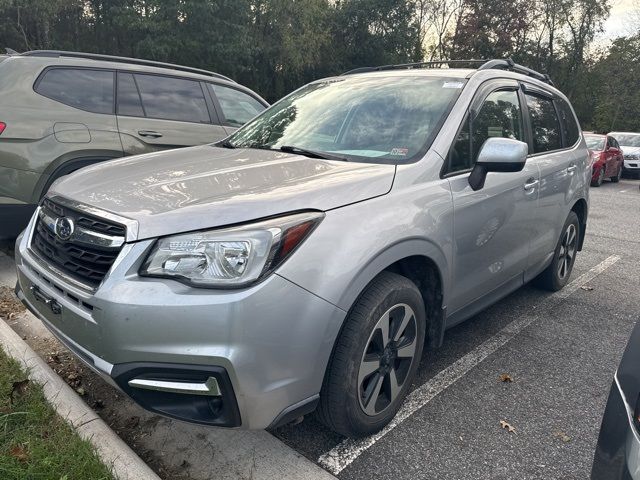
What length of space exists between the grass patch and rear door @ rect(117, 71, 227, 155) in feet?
9.44

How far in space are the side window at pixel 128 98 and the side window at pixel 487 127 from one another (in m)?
3.42

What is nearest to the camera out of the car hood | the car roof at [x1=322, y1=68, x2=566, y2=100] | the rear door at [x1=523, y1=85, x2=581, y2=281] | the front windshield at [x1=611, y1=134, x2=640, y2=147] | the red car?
the car hood

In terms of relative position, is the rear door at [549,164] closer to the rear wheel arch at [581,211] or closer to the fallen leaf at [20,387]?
the rear wheel arch at [581,211]

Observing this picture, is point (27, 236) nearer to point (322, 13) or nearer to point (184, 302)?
point (184, 302)

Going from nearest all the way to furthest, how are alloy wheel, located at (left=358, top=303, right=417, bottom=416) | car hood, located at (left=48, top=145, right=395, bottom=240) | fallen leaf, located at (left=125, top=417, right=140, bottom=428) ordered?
car hood, located at (left=48, top=145, right=395, bottom=240)
alloy wheel, located at (left=358, top=303, right=417, bottom=416)
fallen leaf, located at (left=125, top=417, right=140, bottom=428)

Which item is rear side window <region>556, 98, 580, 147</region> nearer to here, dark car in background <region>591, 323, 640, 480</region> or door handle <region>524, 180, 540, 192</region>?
door handle <region>524, 180, 540, 192</region>

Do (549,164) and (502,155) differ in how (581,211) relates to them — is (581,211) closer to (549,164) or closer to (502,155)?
(549,164)

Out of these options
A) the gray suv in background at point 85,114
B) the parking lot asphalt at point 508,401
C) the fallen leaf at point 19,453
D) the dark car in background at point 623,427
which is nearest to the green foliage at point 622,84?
the parking lot asphalt at point 508,401

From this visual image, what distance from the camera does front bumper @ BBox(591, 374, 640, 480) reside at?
1.43m

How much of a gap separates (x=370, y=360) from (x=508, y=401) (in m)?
1.06

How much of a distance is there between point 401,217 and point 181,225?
3.26 ft

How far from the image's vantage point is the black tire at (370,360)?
215 cm

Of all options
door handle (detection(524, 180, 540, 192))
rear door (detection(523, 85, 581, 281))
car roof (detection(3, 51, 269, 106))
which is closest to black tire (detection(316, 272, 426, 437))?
door handle (detection(524, 180, 540, 192))

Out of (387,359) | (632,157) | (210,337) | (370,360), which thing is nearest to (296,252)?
(210,337)
